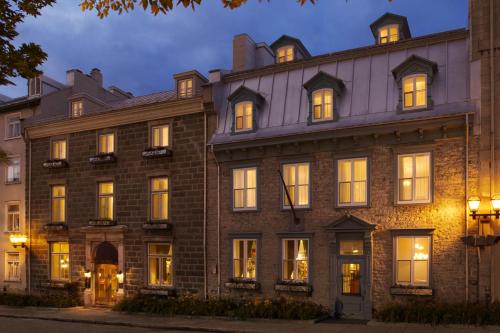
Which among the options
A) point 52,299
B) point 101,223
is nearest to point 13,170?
point 101,223

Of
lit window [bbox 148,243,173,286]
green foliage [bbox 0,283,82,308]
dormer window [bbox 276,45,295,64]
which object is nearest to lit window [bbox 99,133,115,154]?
lit window [bbox 148,243,173,286]

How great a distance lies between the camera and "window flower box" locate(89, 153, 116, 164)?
25.0 metres

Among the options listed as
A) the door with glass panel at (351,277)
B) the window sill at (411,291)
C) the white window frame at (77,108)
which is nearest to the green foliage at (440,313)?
the window sill at (411,291)

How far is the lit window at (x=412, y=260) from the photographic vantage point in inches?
715

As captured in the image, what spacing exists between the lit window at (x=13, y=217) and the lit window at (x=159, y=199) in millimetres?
9445

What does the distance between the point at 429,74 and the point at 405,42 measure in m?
2.04

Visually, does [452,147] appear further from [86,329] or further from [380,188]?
[86,329]

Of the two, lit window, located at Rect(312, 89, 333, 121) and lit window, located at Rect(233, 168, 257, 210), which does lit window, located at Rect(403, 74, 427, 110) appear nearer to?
lit window, located at Rect(312, 89, 333, 121)

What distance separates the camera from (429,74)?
18.6 meters

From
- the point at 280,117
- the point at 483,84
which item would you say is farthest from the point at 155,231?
the point at 483,84

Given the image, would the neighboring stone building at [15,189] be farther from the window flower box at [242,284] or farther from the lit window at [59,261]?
the window flower box at [242,284]

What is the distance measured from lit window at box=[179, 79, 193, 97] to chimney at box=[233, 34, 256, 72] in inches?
94.9

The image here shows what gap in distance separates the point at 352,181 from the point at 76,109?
1567cm

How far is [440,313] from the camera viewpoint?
55.3ft
